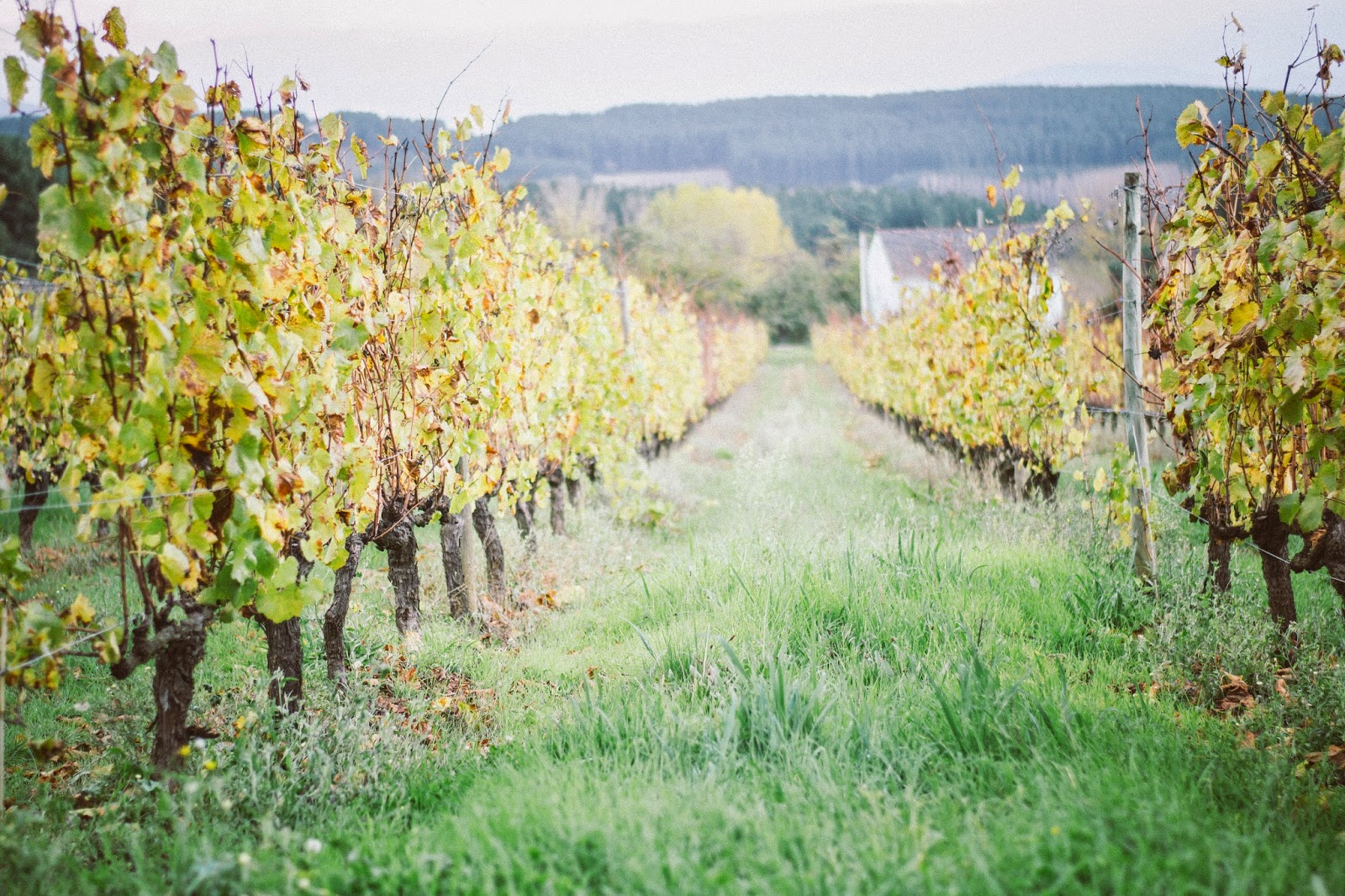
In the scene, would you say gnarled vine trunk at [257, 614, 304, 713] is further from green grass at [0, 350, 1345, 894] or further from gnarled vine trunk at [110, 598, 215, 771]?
gnarled vine trunk at [110, 598, 215, 771]

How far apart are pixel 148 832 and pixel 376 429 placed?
174 cm

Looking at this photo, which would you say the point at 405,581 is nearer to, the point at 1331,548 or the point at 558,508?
the point at 558,508

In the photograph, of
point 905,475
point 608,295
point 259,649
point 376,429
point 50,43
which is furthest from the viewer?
point 905,475

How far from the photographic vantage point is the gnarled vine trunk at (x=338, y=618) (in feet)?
10.5

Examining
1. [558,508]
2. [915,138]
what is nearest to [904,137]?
[915,138]

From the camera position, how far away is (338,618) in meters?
3.23

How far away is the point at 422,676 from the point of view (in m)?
3.55

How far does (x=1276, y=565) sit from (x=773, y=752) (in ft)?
8.28

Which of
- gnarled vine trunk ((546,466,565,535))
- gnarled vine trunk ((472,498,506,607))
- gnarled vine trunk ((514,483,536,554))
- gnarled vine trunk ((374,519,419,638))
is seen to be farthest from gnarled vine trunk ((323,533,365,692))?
gnarled vine trunk ((546,466,565,535))

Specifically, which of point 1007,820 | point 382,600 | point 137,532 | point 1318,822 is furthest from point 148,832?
point 1318,822

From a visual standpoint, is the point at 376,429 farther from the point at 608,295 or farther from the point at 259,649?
the point at 608,295

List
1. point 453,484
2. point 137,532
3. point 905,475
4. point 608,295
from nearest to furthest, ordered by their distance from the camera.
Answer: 1. point 137,532
2. point 453,484
3. point 608,295
4. point 905,475

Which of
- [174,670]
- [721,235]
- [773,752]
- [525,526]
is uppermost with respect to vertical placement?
[721,235]

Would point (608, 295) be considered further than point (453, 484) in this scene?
Yes
